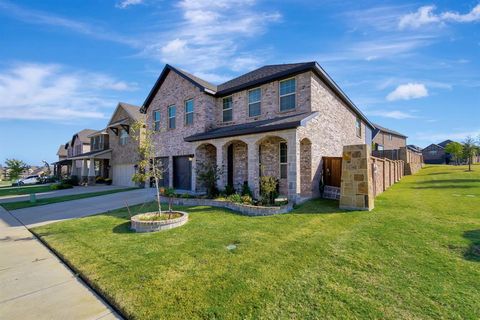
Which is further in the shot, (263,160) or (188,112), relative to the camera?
(188,112)

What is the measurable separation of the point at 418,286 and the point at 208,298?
3.41m

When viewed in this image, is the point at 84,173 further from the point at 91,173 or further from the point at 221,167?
the point at 221,167

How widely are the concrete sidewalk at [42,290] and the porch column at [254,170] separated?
25.2ft

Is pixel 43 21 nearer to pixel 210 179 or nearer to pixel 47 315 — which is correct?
pixel 210 179

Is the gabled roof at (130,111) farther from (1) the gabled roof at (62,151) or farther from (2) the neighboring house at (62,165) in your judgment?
(1) the gabled roof at (62,151)

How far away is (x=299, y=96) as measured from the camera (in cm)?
1175

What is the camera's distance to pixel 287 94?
12.3 m

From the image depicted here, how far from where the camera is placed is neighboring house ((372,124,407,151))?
121 ft

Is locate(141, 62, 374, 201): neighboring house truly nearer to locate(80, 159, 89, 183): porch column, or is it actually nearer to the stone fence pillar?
the stone fence pillar

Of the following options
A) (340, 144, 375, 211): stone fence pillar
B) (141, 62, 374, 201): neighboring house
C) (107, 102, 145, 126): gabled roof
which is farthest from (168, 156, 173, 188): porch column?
(340, 144, 375, 211): stone fence pillar

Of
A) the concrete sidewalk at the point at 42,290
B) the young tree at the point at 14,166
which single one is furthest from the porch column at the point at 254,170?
the young tree at the point at 14,166

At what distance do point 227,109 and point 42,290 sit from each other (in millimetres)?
12913

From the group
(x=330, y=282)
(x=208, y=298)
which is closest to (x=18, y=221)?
(x=208, y=298)

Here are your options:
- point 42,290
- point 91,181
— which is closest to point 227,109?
point 42,290
